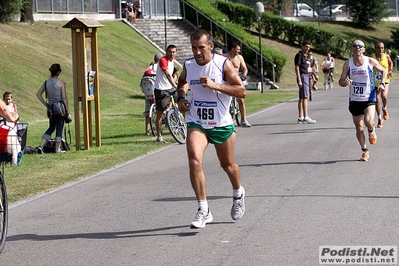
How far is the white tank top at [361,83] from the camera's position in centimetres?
1293

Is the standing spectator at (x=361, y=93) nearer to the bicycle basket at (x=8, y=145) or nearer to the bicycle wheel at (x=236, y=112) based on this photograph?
the bicycle wheel at (x=236, y=112)

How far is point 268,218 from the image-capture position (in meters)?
8.38

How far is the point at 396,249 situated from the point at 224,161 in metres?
2.01

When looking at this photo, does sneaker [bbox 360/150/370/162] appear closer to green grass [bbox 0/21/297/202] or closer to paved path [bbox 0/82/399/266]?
paved path [bbox 0/82/399/266]

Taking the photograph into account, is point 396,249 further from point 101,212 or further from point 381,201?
point 101,212

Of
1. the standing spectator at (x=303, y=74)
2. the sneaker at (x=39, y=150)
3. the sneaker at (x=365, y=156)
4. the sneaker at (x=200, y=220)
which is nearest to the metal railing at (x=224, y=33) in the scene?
the standing spectator at (x=303, y=74)

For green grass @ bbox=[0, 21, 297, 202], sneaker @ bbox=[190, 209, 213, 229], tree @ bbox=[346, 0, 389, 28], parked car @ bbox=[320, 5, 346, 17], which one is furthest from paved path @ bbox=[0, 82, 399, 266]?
parked car @ bbox=[320, 5, 346, 17]

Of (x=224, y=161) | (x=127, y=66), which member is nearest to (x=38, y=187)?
(x=224, y=161)

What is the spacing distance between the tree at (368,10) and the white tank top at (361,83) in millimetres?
56749

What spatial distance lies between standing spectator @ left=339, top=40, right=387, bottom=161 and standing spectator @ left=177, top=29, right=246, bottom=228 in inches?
200

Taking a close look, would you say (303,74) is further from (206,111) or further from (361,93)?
(206,111)

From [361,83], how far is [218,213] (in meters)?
5.15

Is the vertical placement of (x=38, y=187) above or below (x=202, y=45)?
below

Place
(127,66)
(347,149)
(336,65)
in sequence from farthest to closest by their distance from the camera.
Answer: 1. (336,65)
2. (127,66)
3. (347,149)
